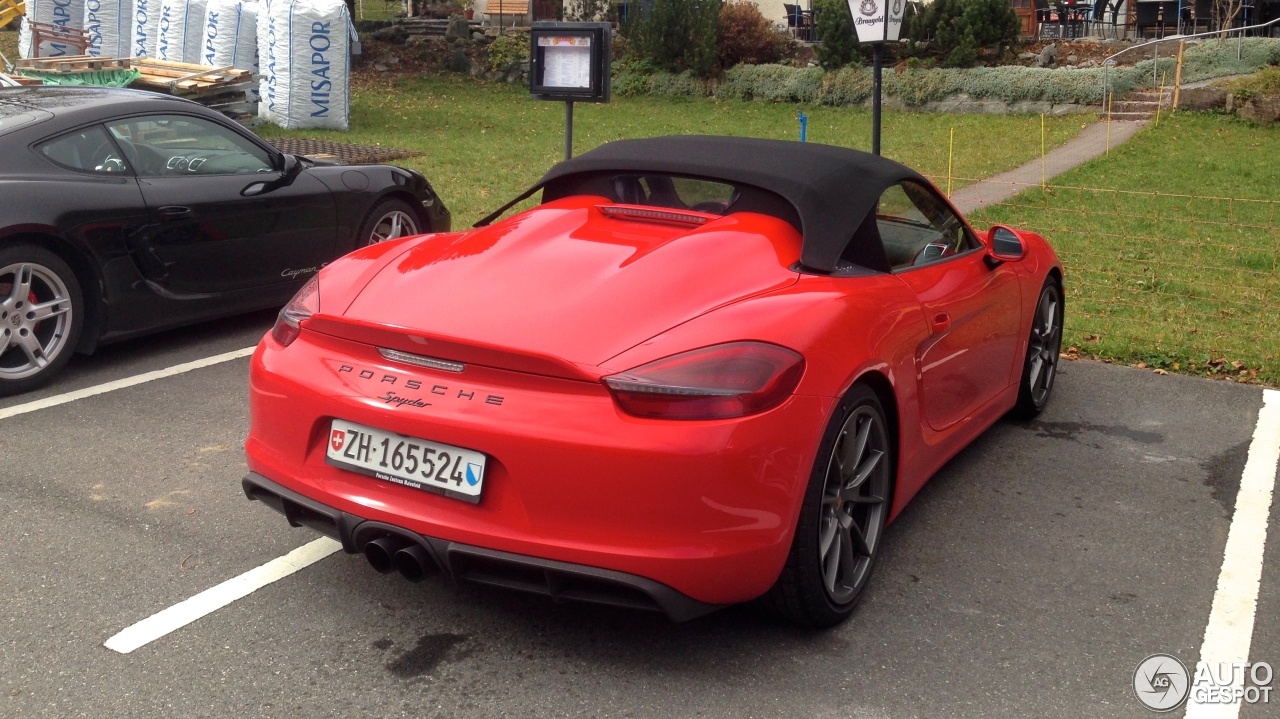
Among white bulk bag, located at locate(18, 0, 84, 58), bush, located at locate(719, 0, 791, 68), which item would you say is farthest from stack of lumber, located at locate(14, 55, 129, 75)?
bush, located at locate(719, 0, 791, 68)

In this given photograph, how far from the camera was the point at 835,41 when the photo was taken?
2606 cm

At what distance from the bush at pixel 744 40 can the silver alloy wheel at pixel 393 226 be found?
68.4 feet

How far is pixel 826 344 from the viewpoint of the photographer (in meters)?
3.37

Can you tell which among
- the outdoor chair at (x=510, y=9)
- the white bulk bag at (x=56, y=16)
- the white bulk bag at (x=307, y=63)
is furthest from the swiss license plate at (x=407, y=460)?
the outdoor chair at (x=510, y=9)

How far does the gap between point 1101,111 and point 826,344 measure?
21398 mm

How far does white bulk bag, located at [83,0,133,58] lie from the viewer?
1956cm

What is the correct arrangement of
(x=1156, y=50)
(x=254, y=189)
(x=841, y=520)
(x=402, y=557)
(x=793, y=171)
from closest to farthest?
(x=402, y=557) → (x=841, y=520) → (x=793, y=171) → (x=254, y=189) → (x=1156, y=50)

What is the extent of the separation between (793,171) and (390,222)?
170 inches

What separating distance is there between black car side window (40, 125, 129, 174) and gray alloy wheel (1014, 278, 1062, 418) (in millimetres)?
4515

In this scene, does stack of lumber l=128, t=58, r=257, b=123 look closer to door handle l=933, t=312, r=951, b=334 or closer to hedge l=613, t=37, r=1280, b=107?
hedge l=613, t=37, r=1280, b=107

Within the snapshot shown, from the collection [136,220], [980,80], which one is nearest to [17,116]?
[136,220]

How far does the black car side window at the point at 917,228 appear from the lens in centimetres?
423

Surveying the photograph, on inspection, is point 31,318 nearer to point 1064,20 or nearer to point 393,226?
point 393,226

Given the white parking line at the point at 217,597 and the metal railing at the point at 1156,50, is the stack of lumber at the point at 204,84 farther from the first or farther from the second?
the metal railing at the point at 1156,50
